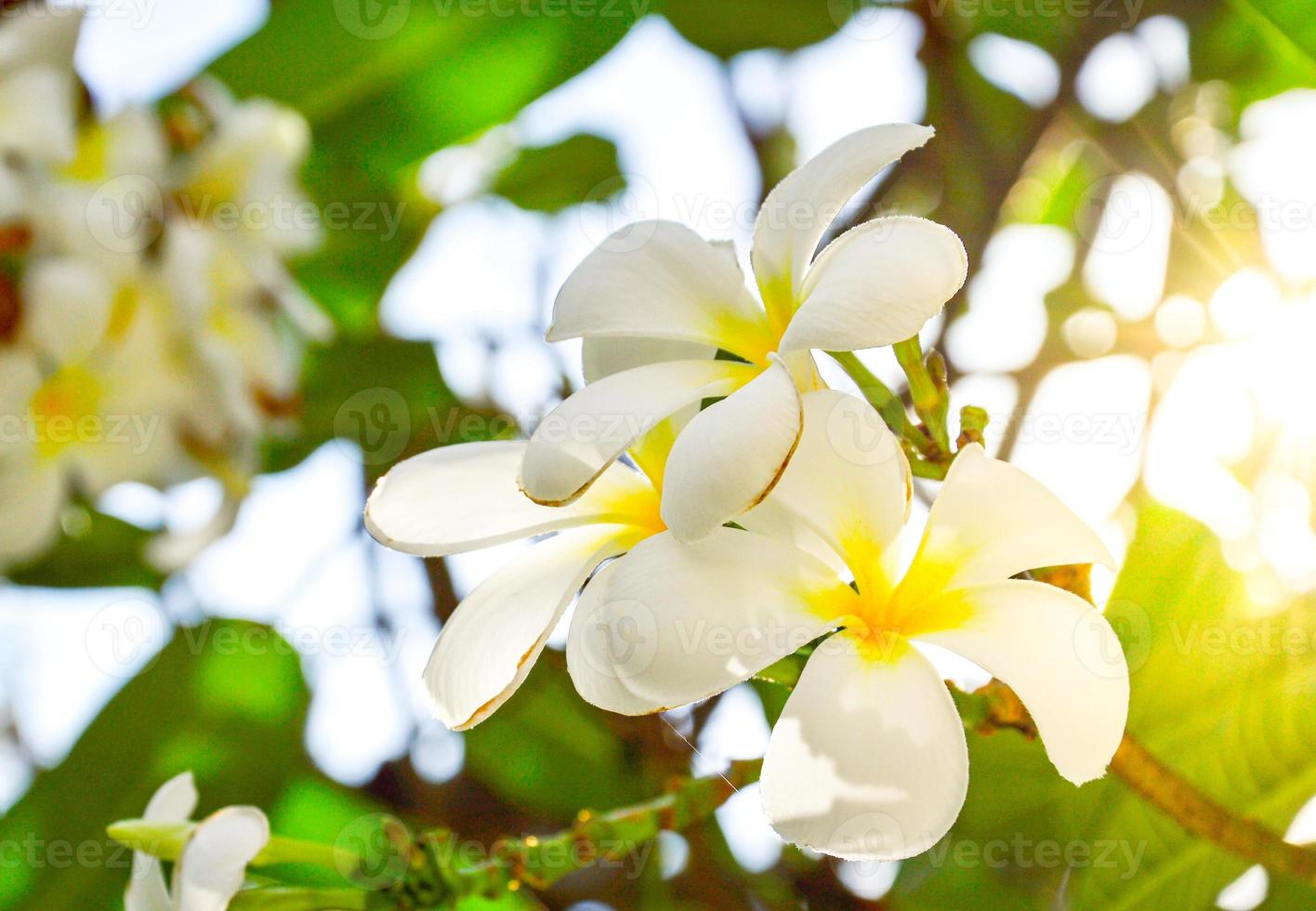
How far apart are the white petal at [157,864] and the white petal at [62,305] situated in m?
0.35

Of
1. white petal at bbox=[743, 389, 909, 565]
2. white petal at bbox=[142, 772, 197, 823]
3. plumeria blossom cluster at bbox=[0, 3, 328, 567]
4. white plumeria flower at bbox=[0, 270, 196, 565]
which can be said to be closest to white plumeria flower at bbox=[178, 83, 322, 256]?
plumeria blossom cluster at bbox=[0, 3, 328, 567]

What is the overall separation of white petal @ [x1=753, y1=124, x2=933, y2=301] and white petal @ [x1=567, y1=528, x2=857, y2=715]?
0.11 meters

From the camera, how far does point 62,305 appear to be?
2.35ft

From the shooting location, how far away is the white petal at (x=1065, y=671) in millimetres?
306

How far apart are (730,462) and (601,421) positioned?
5 cm

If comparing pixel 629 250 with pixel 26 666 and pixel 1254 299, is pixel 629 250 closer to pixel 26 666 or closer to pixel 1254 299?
pixel 1254 299

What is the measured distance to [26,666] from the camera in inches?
37.9

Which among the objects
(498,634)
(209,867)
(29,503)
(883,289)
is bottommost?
(29,503)

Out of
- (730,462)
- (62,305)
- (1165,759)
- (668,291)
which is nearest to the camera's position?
(730,462)

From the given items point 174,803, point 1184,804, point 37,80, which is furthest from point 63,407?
point 1184,804

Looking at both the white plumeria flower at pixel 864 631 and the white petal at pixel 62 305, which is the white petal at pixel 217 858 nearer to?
the white plumeria flower at pixel 864 631

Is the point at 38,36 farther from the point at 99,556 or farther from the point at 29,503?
the point at 99,556

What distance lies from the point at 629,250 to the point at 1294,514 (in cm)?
53

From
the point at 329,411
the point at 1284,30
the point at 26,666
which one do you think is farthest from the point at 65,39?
the point at 1284,30
